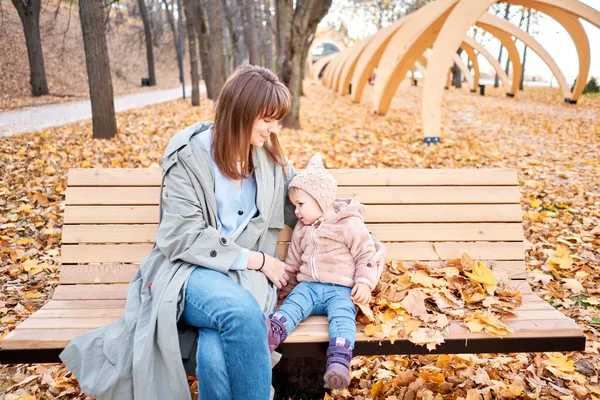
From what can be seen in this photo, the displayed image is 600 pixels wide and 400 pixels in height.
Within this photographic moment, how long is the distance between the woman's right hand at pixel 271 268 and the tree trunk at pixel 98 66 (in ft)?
21.2

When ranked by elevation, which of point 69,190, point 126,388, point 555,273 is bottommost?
point 555,273

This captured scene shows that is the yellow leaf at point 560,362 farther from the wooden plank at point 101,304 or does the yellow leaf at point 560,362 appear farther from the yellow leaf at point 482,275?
the yellow leaf at point 482,275

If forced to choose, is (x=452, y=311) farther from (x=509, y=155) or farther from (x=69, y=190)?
(x=509, y=155)

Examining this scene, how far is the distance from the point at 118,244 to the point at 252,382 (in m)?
1.36

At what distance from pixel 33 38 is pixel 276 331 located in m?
16.6

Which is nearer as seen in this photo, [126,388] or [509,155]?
[126,388]

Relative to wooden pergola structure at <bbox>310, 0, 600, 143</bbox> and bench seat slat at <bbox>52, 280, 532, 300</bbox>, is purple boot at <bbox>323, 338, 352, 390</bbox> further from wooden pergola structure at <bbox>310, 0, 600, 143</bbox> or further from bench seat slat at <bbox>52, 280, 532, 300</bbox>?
wooden pergola structure at <bbox>310, 0, 600, 143</bbox>

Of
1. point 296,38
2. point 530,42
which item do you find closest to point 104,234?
point 296,38

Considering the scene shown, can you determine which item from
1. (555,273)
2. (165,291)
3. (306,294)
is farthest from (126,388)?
(555,273)

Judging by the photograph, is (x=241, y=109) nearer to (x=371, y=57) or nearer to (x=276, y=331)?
(x=276, y=331)

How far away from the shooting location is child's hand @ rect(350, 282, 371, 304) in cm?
234

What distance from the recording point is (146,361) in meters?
1.97

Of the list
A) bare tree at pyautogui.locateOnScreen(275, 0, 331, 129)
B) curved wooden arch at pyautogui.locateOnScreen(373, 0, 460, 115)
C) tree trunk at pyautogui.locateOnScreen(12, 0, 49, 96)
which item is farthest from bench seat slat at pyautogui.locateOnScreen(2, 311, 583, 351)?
tree trunk at pyautogui.locateOnScreen(12, 0, 49, 96)

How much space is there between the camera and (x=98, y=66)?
26.1 ft
